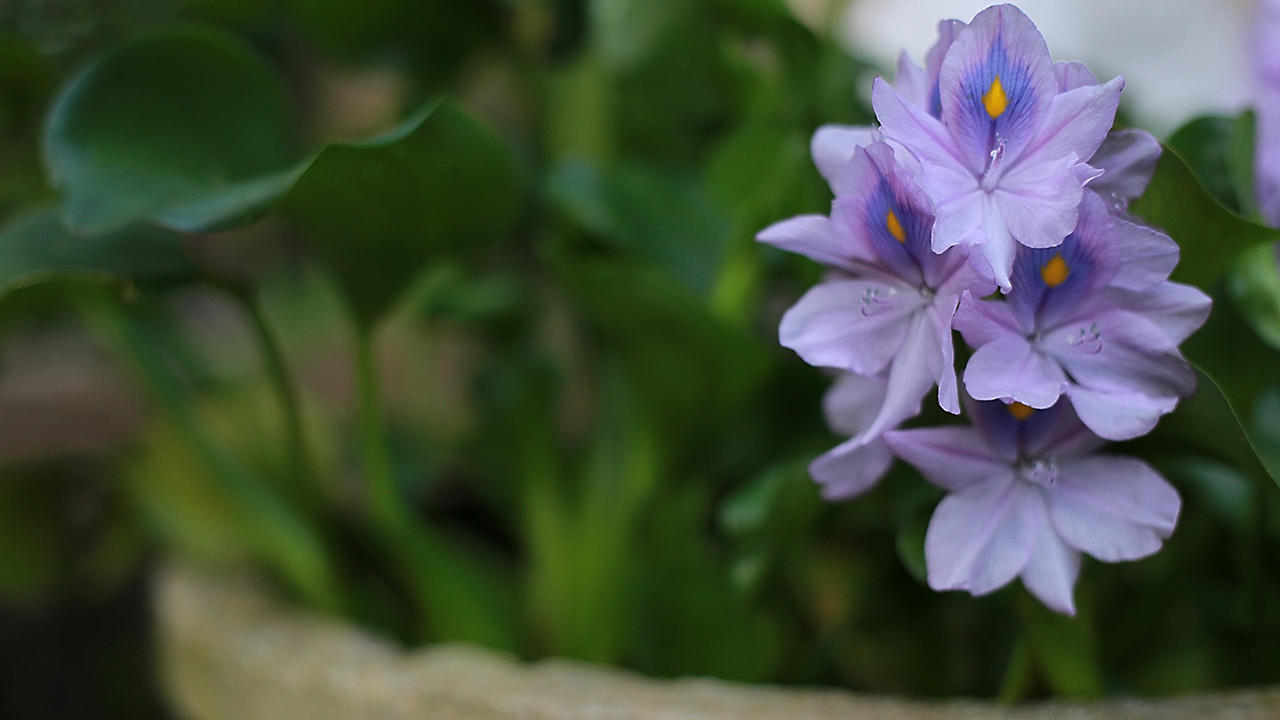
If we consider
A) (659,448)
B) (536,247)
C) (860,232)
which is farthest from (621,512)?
(860,232)

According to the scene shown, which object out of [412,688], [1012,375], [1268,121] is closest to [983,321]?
[1012,375]

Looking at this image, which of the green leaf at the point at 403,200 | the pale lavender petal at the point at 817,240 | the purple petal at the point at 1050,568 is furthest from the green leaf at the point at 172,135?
the purple petal at the point at 1050,568

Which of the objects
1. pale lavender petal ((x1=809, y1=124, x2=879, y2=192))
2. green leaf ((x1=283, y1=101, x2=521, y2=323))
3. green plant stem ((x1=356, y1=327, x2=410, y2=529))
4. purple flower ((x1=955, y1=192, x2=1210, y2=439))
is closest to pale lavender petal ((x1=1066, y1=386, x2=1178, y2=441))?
purple flower ((x1=955, y1=192, x2=1210, y2=439))

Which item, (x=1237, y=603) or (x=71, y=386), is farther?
(x=71, y=386)

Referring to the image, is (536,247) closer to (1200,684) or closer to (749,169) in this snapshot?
(749,169)

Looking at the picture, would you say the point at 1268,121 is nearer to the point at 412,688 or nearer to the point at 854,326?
the point at 854,326

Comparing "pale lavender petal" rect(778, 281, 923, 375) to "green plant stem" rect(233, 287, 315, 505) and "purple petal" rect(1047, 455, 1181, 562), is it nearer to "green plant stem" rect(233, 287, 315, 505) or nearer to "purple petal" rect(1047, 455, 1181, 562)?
"purple petal" rect(1047, 455, 1181, 562)
